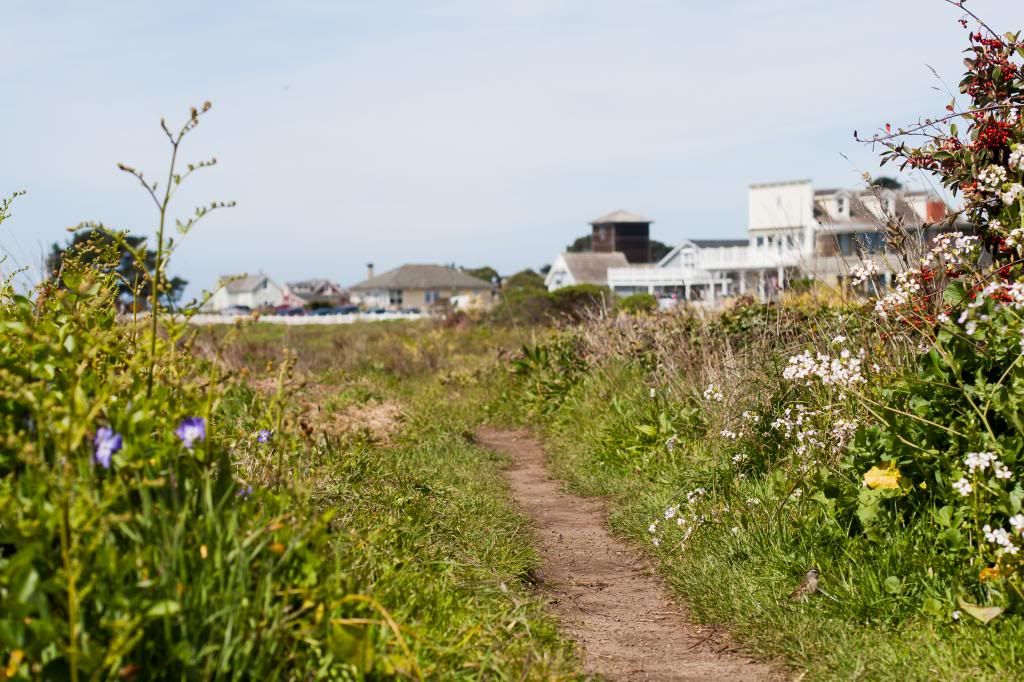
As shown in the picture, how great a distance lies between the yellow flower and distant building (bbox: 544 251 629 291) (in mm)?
78573

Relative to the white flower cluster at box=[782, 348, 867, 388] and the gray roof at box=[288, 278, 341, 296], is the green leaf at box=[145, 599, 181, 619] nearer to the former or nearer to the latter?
the white flower cluster at box=[782, 348, 867, 388]

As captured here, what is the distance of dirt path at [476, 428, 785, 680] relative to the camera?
463cm

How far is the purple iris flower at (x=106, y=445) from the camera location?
305cm

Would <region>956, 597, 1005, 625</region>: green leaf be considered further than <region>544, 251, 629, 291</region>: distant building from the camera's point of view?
No

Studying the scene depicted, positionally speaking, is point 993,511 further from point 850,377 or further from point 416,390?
point 416,390

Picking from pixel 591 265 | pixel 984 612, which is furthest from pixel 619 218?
pixel 984 612

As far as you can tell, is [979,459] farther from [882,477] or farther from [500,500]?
[500,500]

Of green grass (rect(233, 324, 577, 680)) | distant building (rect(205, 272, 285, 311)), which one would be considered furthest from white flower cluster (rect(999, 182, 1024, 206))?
distant building (rect(205, 272, 285, 311))

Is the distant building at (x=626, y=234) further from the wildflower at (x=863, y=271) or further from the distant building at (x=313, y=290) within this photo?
the wildflower at (x=863, y=271)

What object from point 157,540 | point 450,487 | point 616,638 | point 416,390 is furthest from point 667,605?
point 416,390

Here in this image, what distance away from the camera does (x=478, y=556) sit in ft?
18.6

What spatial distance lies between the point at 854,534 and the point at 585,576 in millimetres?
1697

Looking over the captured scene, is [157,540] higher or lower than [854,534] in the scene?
higher

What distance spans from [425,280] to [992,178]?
4135 inches
